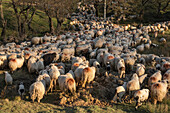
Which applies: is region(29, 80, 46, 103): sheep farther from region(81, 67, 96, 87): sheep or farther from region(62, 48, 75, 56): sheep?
region(62, 48, 75, 56): sheep

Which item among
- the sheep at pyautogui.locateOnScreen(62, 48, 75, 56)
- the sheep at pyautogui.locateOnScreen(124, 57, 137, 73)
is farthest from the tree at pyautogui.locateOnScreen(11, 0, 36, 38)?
the sheep at pyautogui.locateOnScreen(124, 57, 137, 73)

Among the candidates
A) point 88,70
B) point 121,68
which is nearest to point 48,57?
point 88,70

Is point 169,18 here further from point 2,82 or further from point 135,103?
point 2,82

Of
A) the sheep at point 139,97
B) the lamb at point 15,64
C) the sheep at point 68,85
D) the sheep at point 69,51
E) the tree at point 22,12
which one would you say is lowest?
the sheep at point 139,97

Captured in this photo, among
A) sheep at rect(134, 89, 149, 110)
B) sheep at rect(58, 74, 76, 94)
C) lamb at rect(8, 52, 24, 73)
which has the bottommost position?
sheep at rect(134, 89, 149, 110)

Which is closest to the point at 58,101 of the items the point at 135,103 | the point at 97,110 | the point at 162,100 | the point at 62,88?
the point at 62,88

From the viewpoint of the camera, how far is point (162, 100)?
25.7ft

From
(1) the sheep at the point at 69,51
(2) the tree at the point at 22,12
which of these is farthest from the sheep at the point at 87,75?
(2) the tree at the point at 22,12

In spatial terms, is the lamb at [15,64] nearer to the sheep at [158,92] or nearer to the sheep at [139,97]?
the sheep at [139,97]

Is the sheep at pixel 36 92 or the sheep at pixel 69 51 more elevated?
the sheep at pixel 69 51

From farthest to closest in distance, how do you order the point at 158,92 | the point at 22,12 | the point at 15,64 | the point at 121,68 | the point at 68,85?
the point at 22,12 < the point at 15,64 < the point at 121,68 < the point at 68,85 < the point at 158,92

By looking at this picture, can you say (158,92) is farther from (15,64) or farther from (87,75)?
(15,64)

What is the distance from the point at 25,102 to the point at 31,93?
0.46 meters

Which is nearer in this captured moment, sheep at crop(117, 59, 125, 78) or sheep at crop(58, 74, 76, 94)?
sheep at crop(58, 74, 76, 94)
